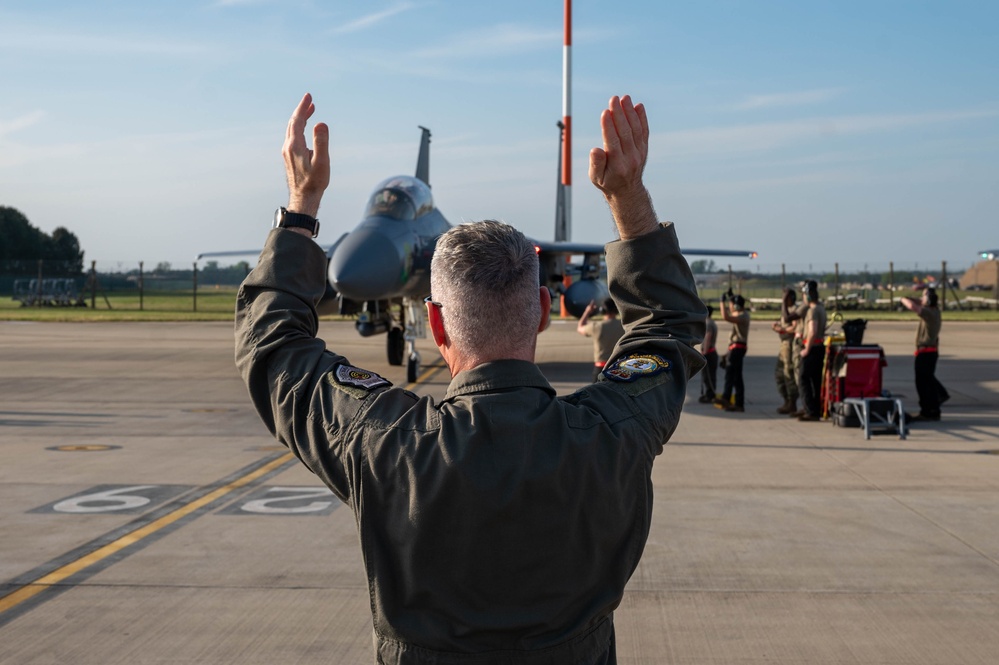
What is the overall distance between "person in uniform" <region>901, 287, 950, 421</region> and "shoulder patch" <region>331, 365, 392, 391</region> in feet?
38.6

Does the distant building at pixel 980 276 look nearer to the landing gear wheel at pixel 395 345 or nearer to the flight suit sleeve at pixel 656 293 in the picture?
the landing gear wheel at pixel 395 345

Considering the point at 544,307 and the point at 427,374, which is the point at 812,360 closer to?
the point at 427,374

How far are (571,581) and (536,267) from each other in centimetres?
64

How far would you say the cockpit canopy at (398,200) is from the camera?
54.1 feet

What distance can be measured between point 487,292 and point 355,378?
1.09 feet

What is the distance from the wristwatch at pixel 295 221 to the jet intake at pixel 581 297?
63.3ft

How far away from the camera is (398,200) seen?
16594mm

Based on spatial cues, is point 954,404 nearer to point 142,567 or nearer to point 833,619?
point 833,619

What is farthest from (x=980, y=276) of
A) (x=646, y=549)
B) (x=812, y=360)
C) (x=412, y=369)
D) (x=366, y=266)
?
(x=646, y=549)

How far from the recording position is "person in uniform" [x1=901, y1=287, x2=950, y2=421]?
1302 cm

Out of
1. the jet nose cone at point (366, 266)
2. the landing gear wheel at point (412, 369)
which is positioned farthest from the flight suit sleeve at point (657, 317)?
the landing gear wheel at point (412, 369)

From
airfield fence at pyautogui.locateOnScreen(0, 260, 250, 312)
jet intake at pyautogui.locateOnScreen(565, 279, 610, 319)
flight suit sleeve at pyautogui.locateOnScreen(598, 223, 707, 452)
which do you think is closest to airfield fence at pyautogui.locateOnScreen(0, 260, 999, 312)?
airfield fence at pyautogui.locateOnScreen(0, 260, 250, 312)

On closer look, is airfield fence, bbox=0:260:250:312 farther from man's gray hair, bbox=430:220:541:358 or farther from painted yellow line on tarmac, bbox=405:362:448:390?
man's gray hair, bbox=430:220:541:358

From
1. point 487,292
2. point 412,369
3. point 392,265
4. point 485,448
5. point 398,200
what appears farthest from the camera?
point 412,369
